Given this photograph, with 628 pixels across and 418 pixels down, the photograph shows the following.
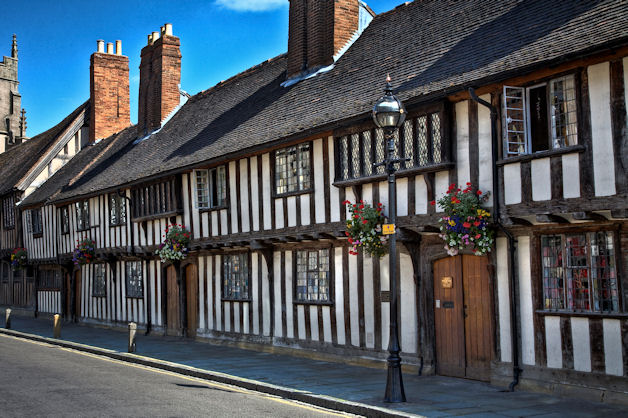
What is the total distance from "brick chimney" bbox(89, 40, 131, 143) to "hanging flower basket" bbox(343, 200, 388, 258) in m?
22.2

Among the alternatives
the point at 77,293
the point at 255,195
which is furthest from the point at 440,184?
the point at 77,293

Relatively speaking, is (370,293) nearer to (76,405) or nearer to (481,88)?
(481,88)

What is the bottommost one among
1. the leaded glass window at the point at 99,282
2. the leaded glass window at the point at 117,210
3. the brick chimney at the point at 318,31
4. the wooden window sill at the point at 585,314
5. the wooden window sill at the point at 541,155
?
the wooden window sill at the point at 585,314

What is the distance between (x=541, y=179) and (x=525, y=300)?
190 cm

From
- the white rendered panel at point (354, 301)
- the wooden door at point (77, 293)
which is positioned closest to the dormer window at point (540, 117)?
the white rendered panel at point (354, 301)

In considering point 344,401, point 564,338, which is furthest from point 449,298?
point 344,401

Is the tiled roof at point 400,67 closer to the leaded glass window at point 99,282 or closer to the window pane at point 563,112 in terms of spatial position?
the window pane at point 563,112

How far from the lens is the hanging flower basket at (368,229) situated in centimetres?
1287

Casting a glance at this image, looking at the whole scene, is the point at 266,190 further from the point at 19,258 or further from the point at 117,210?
the point at 19,258

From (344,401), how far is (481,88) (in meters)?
5.37

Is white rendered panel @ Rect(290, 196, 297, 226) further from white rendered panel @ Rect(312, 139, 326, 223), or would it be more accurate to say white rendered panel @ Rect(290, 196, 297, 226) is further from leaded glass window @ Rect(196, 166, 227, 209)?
leaded glass window @ Rect(196, 166, 227, 209)

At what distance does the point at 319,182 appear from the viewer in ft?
48.7

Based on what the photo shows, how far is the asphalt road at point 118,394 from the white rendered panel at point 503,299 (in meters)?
3.21

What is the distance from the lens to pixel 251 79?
73.1 ft
